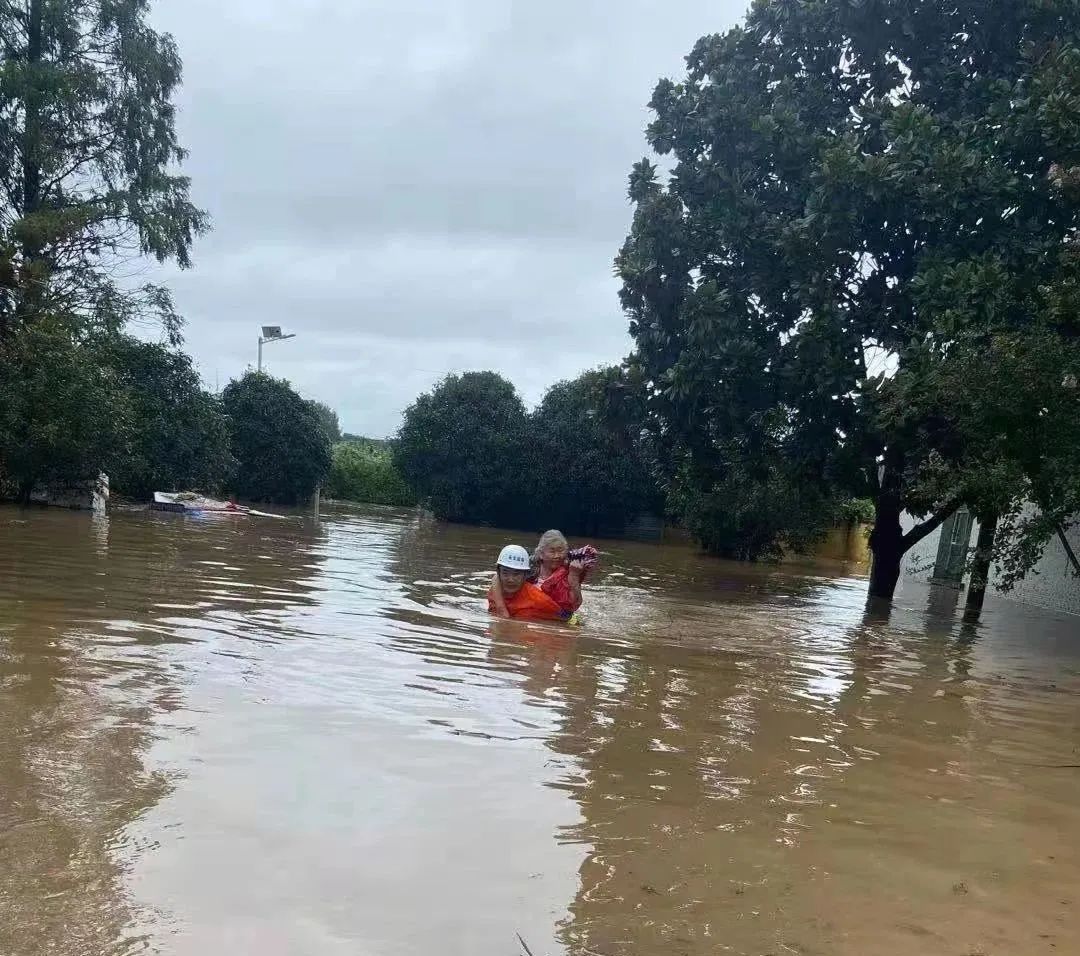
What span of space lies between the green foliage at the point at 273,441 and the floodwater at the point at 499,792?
31.9m

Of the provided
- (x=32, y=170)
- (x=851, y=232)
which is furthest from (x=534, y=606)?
(x=32, y=170)

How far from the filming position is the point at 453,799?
13.9ft

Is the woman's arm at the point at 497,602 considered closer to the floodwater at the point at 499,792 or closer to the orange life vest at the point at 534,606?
the orange life vest at the point at 534,606

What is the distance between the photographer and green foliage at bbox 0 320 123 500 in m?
20.7

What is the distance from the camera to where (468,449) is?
40.2 meters

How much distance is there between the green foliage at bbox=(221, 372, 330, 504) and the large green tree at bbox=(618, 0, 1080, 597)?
27.1 meters

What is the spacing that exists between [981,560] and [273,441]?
33340mm

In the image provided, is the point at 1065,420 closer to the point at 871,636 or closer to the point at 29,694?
the point at 871,636

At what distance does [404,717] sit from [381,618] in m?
4.09

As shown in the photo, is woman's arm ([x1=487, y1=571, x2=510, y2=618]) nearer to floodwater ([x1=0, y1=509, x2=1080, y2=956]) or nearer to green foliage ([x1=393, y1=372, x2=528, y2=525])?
floodwater ([x1=0, y1=509, x2=1080, y2=956])

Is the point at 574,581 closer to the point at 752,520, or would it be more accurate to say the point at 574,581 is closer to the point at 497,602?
the point at 497,602

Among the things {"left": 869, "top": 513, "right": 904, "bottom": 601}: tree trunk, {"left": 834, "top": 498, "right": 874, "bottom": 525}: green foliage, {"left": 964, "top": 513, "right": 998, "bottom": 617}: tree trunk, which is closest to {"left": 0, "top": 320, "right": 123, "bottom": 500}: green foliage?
{"left": 869, "top": 513, "right": 904, "bottom": 601}: tree trunk

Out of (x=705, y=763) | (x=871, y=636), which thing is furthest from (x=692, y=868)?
(x=871, y=636)

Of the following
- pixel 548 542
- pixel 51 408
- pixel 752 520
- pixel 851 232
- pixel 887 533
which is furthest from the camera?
pixel 752 520
